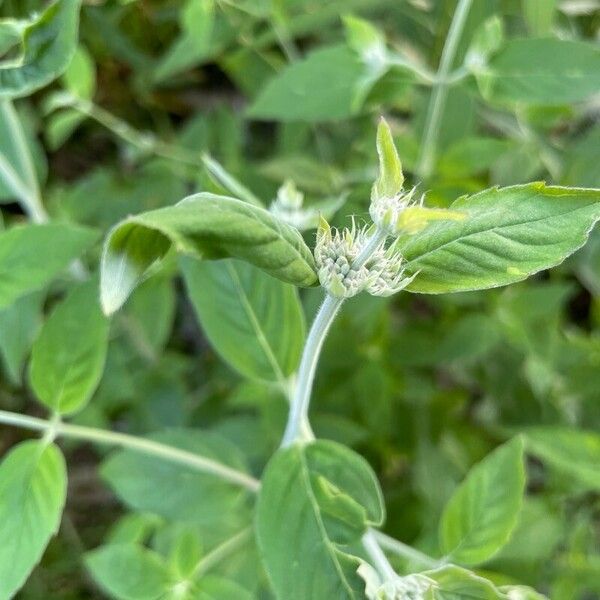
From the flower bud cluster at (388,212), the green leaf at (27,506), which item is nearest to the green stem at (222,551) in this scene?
the green leaf at (27,506)

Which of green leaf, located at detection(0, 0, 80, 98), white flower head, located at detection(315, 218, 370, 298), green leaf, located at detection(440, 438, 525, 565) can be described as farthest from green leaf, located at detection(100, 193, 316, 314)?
green leaf, located at detection(440, 438, 525, 565)

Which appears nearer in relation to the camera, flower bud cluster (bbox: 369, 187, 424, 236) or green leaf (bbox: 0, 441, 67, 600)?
flower bud cluster (bbox: 369, 187, 424, 236)

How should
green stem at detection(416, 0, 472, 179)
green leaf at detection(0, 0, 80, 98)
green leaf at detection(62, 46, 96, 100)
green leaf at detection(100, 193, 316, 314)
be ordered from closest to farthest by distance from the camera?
green leaf at detection(100, 193, 316, 314) → green leaf at detection(0, 0, 80, 98) → green stem at detection(416, 0, 472, 179) → green leaf at detection(62, 46, 96, 100)

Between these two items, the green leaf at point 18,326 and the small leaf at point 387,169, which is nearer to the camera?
the small leaf at point 387,169

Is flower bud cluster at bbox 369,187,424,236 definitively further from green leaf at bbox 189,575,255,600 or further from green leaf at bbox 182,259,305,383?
green leaf at bbox 189,575,255,600

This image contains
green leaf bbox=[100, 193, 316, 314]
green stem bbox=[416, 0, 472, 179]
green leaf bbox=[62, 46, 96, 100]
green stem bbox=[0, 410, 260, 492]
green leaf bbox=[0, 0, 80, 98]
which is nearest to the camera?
green leaf bbox=[100, 193, 316, 314]

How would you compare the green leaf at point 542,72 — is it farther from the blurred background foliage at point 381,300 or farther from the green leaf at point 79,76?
the green leaf at point 79,76

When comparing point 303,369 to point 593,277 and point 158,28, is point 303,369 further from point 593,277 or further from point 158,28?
point 158,28
